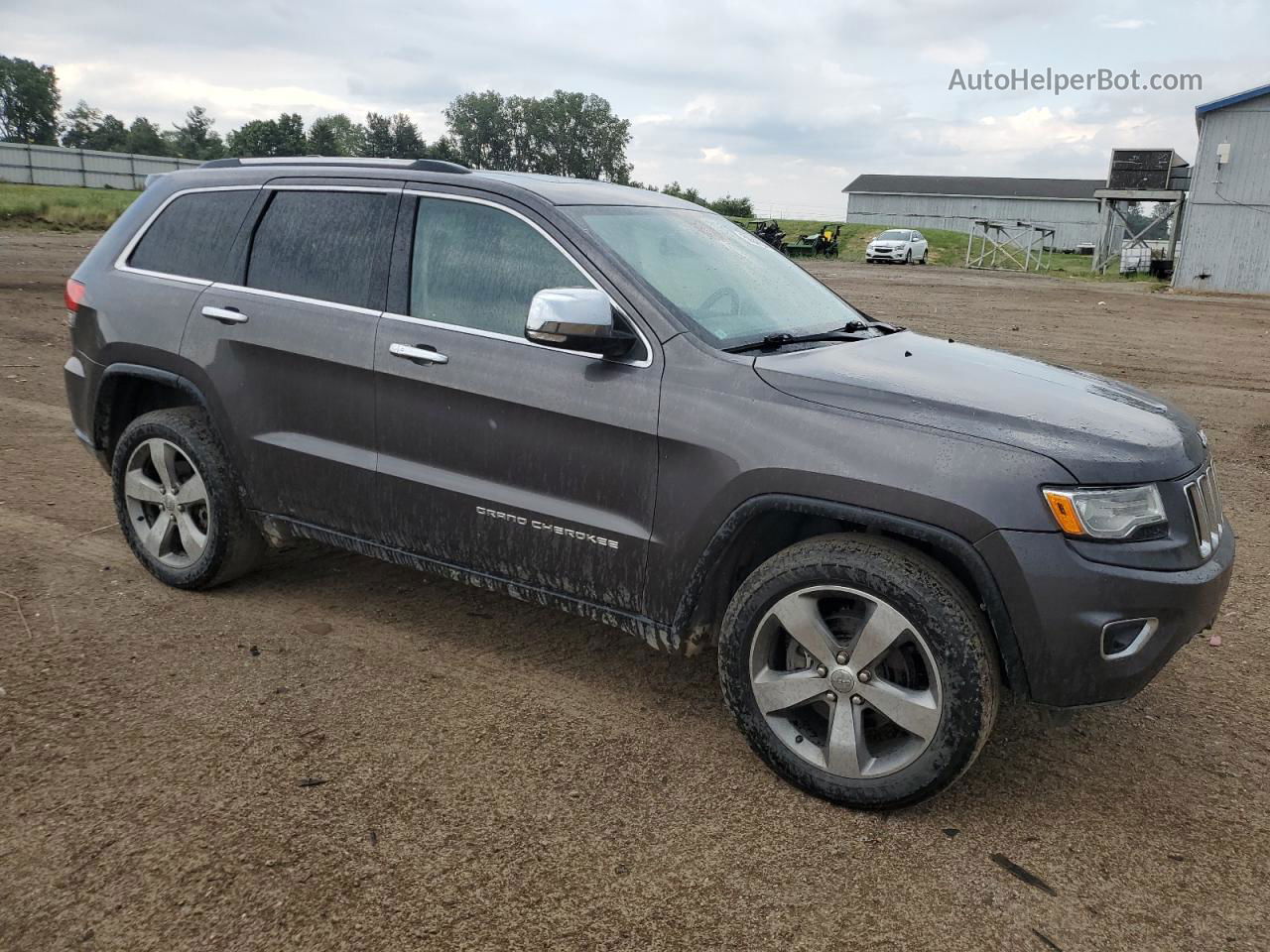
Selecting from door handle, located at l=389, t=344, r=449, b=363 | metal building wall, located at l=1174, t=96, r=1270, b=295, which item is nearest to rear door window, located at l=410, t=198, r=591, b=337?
door handle, located at l=389, t=344, r=449, b=363

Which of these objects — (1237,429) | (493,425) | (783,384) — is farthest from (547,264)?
(1237,429)

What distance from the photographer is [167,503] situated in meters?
4.38

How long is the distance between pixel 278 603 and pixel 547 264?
2.03 meters

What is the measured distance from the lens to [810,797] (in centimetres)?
306

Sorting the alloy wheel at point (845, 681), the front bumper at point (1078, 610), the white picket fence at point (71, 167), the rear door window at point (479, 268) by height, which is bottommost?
the alloy wheel at point (845, 681)

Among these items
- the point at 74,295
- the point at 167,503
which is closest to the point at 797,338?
the point at 167,503

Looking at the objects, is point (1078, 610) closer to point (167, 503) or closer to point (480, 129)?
point (167, 503)

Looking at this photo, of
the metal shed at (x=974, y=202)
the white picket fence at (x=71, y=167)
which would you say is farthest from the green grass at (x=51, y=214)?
the metal shed at (x=974, y=202)

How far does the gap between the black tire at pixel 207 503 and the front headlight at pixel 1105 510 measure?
3177 mm

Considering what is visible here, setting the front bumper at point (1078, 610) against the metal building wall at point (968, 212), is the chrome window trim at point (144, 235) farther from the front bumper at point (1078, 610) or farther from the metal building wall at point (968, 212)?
the metal building wall at point (968, 212)

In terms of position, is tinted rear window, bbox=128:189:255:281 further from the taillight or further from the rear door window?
the rear door window

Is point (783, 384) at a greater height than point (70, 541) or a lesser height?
greater

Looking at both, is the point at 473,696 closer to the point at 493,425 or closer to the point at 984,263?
the point at 493,425

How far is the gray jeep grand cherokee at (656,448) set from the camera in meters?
2.76
